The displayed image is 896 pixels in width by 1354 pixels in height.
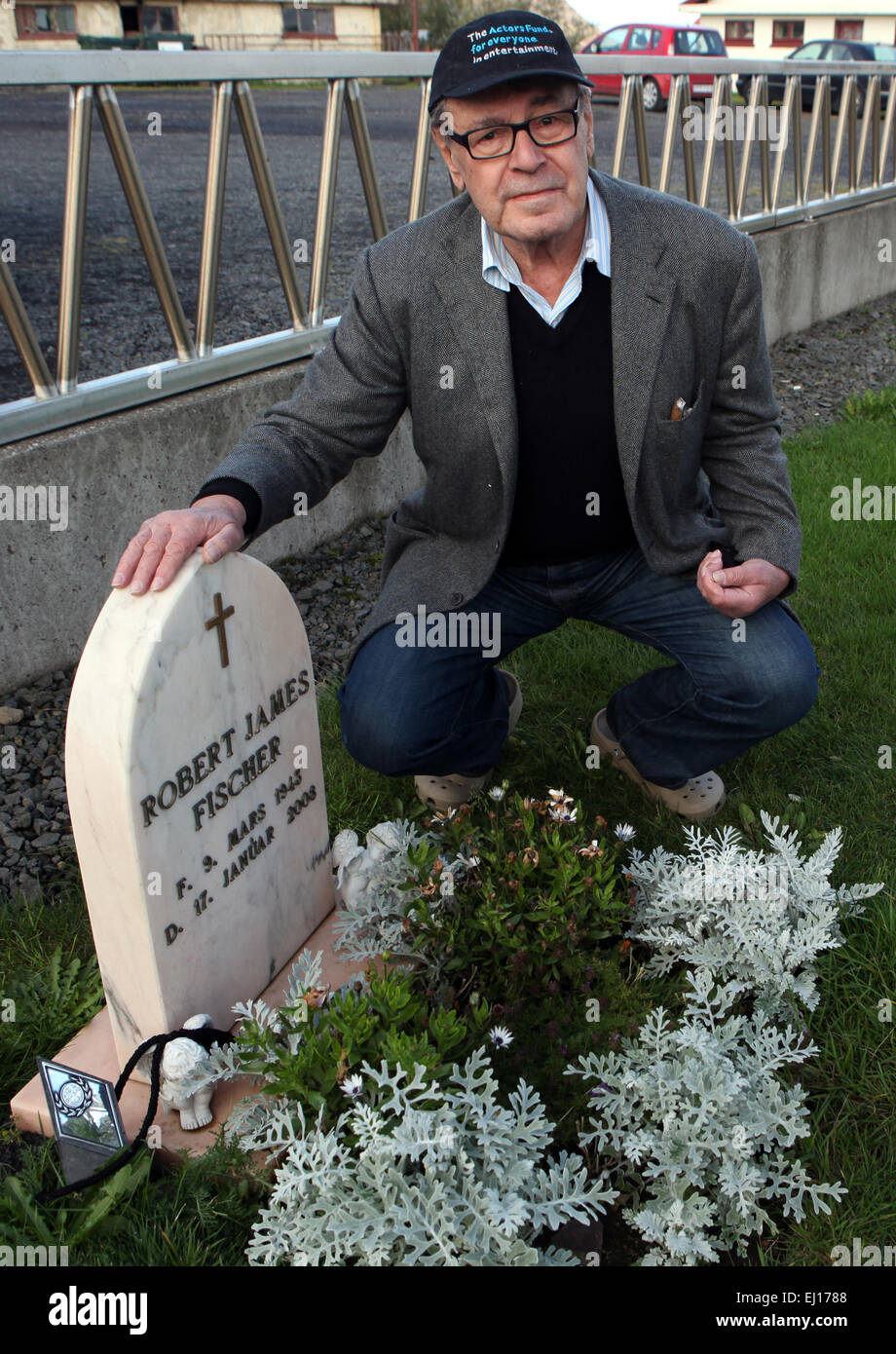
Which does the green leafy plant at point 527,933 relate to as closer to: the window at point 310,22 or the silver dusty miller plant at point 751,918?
the silver dusty miller plant at point 751,918

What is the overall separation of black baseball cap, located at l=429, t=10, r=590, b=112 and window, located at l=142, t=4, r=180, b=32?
44.9 m

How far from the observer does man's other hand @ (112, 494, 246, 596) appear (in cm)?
211

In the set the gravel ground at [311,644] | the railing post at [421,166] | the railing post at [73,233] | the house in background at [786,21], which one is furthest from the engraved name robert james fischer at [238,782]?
the house in background at [786,21]

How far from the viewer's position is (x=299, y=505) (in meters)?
2.76

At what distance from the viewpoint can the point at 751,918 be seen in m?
2.48

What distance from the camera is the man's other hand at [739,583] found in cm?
282

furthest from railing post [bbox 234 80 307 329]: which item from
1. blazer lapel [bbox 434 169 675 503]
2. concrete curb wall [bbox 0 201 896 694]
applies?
blazer lapel [bbox 434 169 675 503]

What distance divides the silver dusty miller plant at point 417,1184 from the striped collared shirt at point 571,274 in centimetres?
180

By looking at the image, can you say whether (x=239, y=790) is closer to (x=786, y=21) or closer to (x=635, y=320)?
(x=635, y=320)

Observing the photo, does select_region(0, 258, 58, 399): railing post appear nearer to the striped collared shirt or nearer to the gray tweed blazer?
the gray tweed blazer

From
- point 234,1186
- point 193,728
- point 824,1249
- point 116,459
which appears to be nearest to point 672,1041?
point 824,1249

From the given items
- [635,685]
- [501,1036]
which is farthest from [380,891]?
[635,685]

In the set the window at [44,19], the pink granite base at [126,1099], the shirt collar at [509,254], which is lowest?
the pink granite base at [126,1099]

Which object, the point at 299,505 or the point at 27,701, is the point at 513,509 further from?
the point at 27,701
